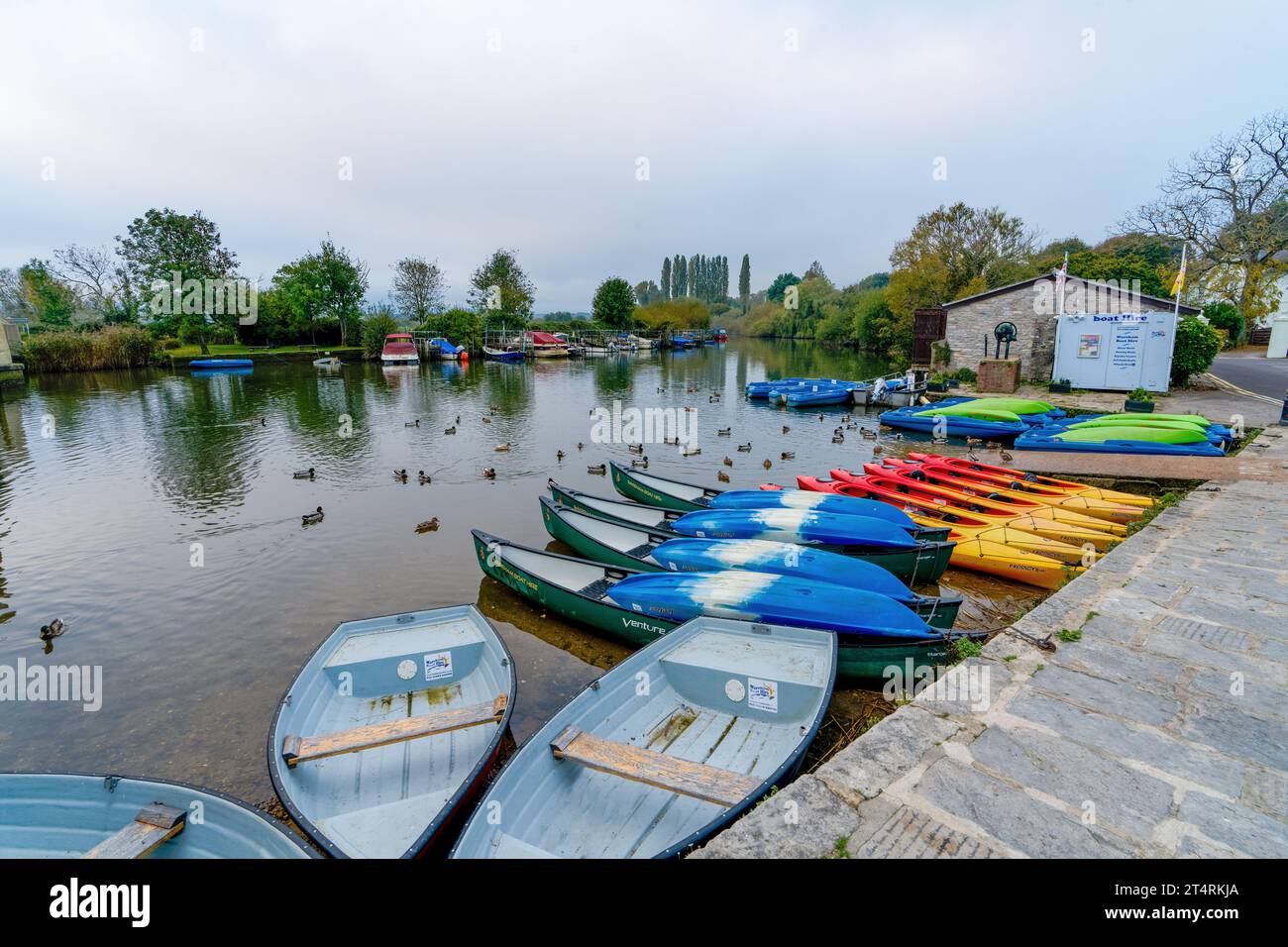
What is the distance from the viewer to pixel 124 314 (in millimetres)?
63219

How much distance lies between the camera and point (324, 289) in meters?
64.8

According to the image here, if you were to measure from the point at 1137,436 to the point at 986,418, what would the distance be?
19.0ft

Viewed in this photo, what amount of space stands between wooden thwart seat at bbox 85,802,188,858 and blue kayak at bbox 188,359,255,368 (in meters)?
56.9

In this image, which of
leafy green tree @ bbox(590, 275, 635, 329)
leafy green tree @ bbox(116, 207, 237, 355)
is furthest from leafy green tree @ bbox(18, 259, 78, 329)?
leafy green tree @ bbox(590, 275, 635, 329)

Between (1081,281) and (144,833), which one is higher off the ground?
(1081,281)

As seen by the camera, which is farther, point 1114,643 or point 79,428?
point 79,428

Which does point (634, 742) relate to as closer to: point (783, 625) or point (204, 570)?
point (783, 625)

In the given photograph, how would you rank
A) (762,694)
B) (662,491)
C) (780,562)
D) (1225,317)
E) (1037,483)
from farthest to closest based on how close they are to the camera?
(1225,317)
(662,491)
(1037,483)
(780,562)
(762,694)

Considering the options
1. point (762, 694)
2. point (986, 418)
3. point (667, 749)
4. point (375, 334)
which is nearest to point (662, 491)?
point (762, 694)

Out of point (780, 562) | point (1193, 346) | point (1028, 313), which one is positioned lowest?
point (780, 562)

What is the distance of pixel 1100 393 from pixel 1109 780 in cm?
2916

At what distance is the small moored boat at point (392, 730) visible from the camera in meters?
5.28

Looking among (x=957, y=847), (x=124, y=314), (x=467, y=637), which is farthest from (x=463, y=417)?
(x=124, y=314)

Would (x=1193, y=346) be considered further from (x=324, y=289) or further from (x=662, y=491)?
(x=324, y=289)
